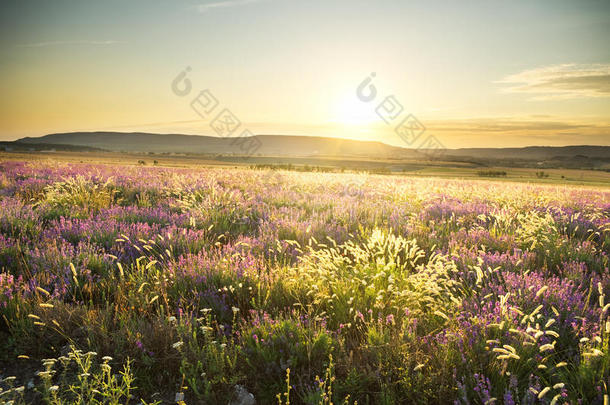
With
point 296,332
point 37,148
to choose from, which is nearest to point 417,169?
point 296,332

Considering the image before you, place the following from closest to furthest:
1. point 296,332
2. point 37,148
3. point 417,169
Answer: point 296,332 → point 417,169 → point 37,148

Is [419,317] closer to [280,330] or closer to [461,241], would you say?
[280,330]

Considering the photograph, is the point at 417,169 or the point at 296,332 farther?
the point at 417,169

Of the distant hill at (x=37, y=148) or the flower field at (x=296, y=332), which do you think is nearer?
the flower field at (x=296, y=332)

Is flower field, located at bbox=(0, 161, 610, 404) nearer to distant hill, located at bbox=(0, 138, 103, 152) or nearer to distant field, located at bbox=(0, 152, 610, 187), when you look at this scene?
distant field, located at bbox=(0, 152, 610, 187)

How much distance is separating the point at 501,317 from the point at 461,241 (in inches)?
98.2

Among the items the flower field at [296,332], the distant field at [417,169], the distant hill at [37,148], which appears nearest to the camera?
the flower field at [296,332]

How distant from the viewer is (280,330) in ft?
8.59

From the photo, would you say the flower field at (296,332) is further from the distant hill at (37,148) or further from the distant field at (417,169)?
the distant hill at (37,148)

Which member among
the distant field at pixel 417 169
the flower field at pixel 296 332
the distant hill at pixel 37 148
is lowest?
the flower field at pixel 296 332

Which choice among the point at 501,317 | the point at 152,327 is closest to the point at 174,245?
the point at 152,327

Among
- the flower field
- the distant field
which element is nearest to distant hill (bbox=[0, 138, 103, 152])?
the distant field

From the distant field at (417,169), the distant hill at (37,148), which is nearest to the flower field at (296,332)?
the distant field at (417,169)

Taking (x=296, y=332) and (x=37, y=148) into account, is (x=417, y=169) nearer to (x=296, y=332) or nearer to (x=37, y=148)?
(x=296, y=332)
